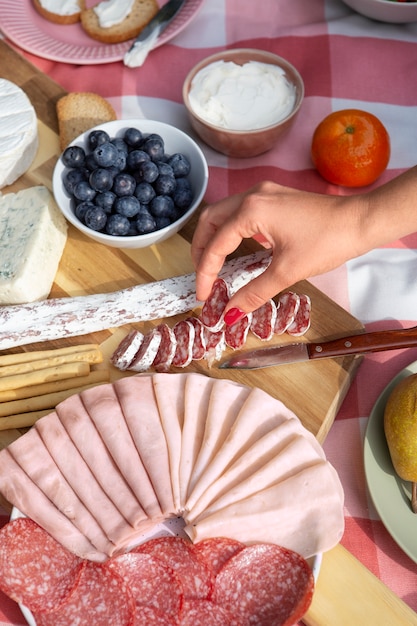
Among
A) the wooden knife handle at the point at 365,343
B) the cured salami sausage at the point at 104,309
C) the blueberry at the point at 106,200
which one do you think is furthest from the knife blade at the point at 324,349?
the blueberry at the point at 106,200

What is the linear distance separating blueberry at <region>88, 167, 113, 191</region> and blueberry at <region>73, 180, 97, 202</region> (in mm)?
18

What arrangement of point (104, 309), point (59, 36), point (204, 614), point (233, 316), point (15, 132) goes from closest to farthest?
point (204, 614)
point (233, 316)
point (104, 309)
point (15, 132)
point (59, 36)

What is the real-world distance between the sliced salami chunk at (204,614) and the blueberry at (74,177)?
1.22 metres

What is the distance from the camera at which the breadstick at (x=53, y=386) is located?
1833 mm

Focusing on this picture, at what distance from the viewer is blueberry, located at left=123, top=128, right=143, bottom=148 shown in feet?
6.80

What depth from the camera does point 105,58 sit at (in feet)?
8.24

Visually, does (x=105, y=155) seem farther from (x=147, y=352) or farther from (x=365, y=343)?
(x=365, y=343)

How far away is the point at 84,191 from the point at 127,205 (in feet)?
0.46

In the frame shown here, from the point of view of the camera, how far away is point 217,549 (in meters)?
1.52

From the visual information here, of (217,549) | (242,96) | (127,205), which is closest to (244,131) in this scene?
(242,96)

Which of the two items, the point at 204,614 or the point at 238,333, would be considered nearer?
the point at 204,614

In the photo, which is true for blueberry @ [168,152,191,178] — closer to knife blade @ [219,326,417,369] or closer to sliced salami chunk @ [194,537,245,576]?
knife blade @ [219,326,417,369]

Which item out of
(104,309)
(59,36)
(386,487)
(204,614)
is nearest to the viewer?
(204,614)

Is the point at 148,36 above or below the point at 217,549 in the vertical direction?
above
